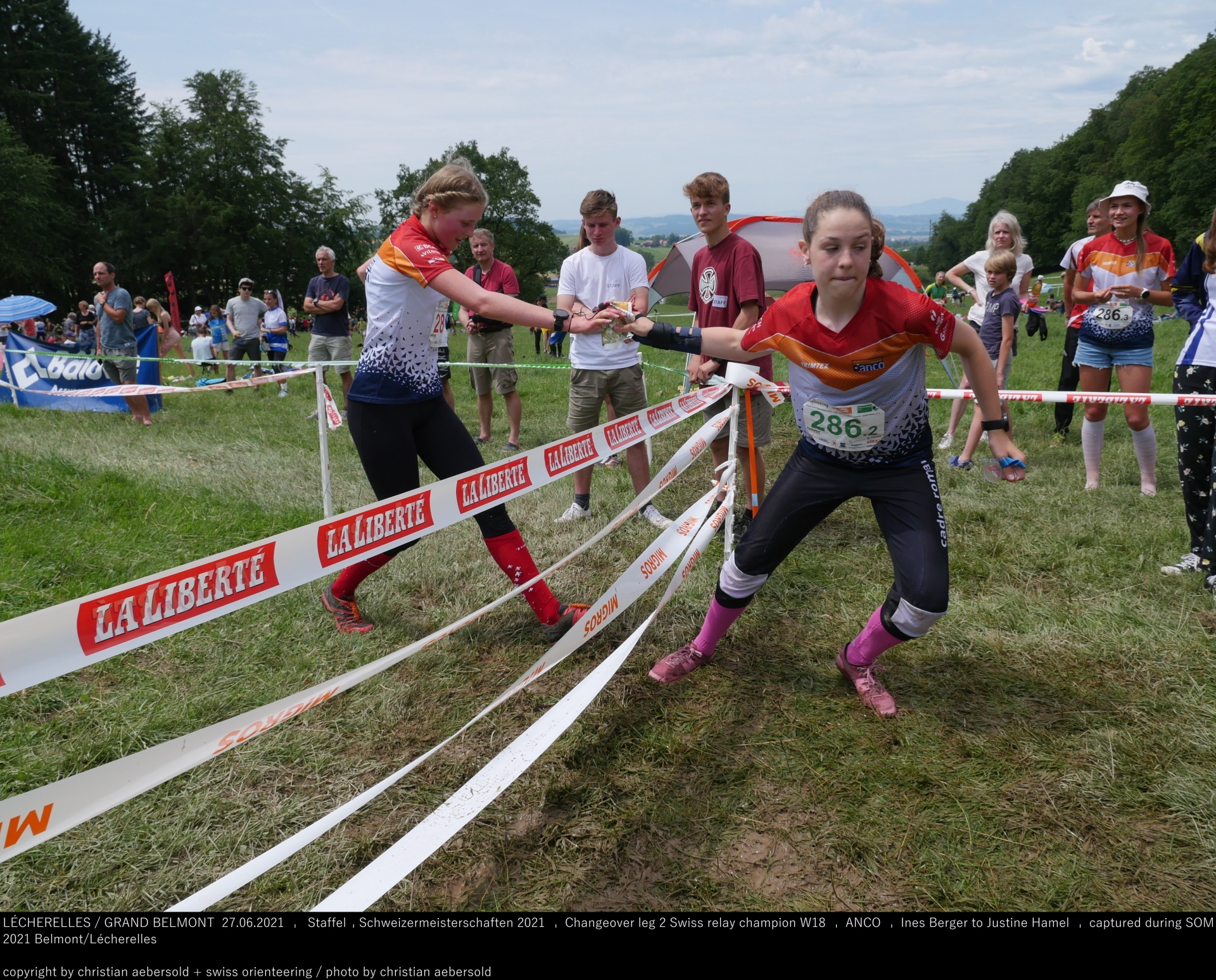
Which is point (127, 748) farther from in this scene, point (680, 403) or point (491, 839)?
point (680, 403)

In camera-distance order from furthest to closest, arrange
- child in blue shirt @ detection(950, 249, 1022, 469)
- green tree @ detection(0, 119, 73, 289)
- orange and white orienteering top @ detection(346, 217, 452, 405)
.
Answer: green tree @ detection(0, 119, 73, 289), child in blue shirt @ detection(950, 249, 1022, 469), orange and white orienteering top @ detection(346, 217, 452, 405)

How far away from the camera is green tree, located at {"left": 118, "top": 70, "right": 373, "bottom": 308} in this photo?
5316cm

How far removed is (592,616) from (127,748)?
199 centimetres

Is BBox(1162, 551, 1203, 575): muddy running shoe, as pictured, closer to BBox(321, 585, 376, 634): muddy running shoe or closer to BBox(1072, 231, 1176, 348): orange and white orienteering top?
BBox(1072, 231, 1176, 348): orange and white orienteering top

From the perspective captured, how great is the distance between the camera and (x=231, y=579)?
6.12ft

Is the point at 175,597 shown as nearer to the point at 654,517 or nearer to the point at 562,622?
the point at 562,622

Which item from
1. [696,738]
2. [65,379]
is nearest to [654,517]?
[696,738]

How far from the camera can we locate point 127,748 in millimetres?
3223

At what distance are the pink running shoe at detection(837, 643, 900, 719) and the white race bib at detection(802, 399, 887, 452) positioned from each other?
101 cm

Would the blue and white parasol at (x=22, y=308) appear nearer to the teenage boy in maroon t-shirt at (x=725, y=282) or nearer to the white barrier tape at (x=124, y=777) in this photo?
the teenage boy in maroon t-shirt at (x=725, y=282)

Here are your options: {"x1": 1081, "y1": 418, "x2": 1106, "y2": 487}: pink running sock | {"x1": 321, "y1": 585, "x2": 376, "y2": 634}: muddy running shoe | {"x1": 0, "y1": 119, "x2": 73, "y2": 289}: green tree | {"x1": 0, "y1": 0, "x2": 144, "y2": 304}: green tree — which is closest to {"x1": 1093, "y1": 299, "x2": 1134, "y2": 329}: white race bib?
{"x1": 1081, "y1": 418, "x2": 1106, "y2": 487}: pink running sock

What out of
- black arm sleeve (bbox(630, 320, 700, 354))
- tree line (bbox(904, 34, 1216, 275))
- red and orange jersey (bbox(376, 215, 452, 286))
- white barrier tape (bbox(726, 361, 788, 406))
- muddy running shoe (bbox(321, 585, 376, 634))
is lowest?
muddy running shoe (bbox(321, 585, 376, 634))

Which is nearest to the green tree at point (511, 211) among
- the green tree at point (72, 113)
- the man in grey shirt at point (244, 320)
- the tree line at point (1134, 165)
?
the green tree at point (72, 113)
